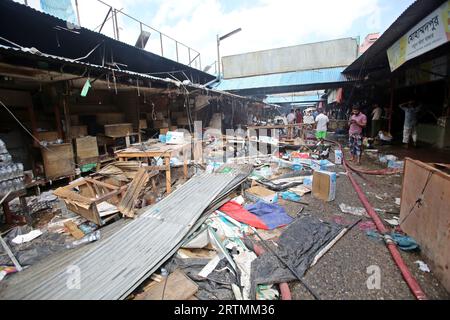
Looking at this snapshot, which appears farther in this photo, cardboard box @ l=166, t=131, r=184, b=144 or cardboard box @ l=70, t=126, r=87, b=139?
cardboard box @ l=70, t=126, r=87, b=139

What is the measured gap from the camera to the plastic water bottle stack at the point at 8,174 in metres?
3.71

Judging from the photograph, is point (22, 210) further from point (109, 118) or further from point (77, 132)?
point (109, 118)

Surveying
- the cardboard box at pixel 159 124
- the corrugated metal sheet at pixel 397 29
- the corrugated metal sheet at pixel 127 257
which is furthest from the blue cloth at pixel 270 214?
the cardboard box at pixel 159 124

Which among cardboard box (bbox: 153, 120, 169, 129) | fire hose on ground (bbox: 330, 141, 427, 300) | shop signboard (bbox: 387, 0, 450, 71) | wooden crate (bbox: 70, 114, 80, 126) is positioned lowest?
fire hose on ground (bbox: 330, 141, 427, 300)

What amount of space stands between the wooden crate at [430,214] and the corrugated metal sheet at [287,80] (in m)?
10.6

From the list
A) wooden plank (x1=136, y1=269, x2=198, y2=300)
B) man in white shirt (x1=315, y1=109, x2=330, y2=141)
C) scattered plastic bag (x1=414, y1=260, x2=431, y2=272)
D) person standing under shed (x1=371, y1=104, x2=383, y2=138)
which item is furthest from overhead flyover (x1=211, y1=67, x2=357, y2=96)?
wooden plank (x1=136, y1=269, x2=198, y2=300)

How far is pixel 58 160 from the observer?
5.90 meters

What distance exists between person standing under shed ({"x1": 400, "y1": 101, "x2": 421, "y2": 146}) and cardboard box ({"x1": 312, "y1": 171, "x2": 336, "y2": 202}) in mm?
6493

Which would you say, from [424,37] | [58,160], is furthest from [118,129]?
[424,37]

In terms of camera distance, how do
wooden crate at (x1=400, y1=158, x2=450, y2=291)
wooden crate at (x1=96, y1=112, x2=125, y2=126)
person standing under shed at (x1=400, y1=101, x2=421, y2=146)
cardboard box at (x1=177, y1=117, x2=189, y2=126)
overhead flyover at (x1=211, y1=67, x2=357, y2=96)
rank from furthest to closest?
1. overhead flyover at (x1=211, y1=67, x2=357, y2=96)
2. cardboard box at (x1=177, y1=117, x2=189, y2=126)
3. person standing under shed at (x1=400, y1=101, x2=421, y2=146)
4. wooden crate at (x1=96, y1=112, x2=125, y2=126)
5. wooden crate at (x1=400, y1=158, x2=450, y2=291)

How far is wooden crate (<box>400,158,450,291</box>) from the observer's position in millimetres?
2260

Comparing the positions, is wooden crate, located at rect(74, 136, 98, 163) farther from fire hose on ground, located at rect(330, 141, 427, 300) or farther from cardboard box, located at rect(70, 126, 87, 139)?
fire hose on ground, located at rect(330, 141, 427, 300)

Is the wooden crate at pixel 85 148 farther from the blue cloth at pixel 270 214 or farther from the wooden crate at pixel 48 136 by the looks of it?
the blue cloth at pixel 270 214

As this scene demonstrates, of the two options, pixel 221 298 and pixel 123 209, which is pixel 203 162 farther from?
pixel 221 298
